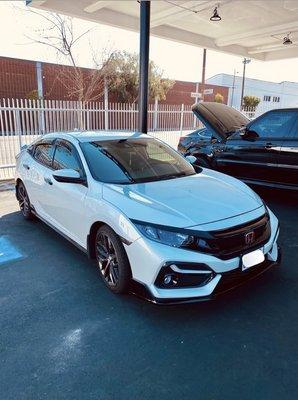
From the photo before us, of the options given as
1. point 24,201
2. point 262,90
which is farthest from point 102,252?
point 262,90

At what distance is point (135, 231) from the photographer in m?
2.86

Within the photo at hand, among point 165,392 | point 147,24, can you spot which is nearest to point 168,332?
point 165,392

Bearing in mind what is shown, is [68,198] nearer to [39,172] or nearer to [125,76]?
[39,172]

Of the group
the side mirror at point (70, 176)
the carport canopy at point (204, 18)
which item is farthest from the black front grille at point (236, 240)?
the carport canopy at point (204, 18)

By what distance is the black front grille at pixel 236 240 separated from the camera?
2.77m

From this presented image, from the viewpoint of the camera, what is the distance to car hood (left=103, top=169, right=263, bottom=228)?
9.46 ft

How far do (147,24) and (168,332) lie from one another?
21.2 feet

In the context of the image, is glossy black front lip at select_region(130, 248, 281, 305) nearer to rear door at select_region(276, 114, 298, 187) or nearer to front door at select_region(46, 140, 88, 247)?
front door at select_region(46, 140, 88, 247)

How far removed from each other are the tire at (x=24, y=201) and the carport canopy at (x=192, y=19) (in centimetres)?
338

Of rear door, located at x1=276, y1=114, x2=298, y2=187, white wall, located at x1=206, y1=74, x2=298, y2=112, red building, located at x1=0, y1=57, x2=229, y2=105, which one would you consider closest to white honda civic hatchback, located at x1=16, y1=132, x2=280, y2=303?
rear door, located at x1=276, y1=114, x2=298, y2=187

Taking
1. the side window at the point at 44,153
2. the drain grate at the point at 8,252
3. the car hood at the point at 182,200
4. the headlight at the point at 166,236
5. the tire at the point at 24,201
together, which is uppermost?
the side window at the point at 44,153

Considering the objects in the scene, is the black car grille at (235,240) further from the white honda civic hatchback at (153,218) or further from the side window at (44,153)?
the side window at (44,153)

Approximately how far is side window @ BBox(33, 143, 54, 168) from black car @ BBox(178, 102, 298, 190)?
3060 mm

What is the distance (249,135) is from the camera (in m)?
6.27
